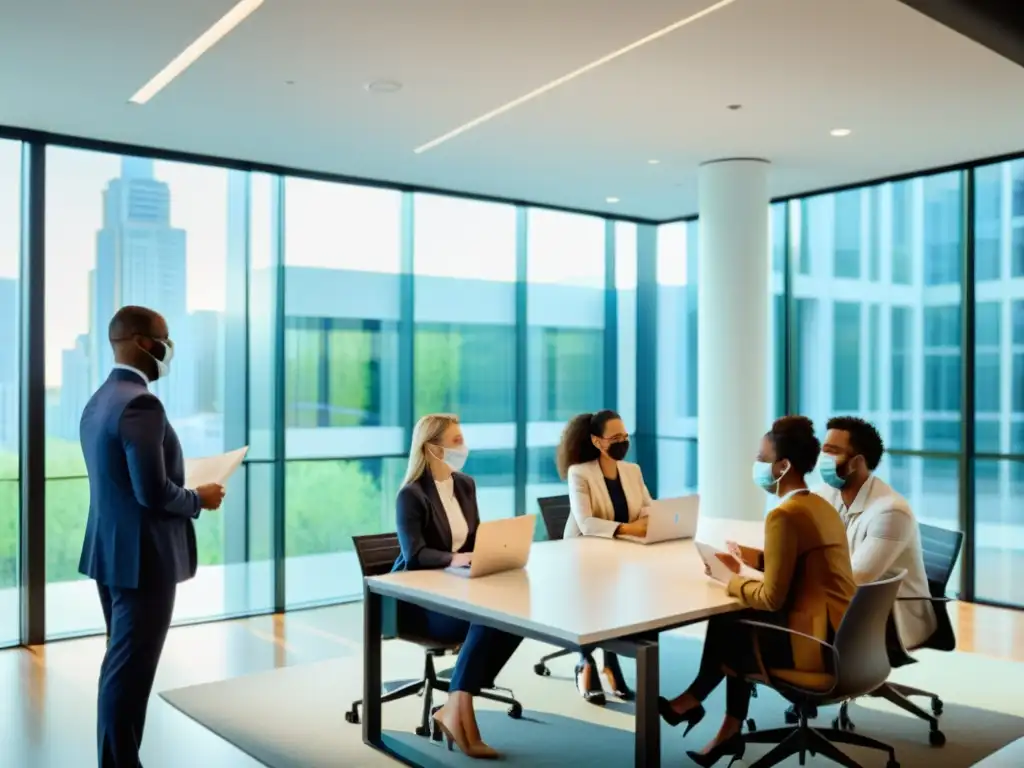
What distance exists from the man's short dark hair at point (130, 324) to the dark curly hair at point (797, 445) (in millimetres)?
2388

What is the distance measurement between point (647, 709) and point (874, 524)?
1388 millimetres

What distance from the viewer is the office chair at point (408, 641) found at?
438cm


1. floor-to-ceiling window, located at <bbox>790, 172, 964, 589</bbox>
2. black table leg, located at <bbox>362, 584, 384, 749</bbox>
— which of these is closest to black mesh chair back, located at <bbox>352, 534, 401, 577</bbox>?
black table leg, located at <bbox>362, 584, 384, 749</bbox>

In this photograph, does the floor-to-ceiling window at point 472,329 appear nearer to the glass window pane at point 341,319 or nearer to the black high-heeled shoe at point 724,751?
the glass window pane at point 341,319

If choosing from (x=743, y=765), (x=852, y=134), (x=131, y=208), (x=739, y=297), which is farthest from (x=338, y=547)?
(x=852, y=134)

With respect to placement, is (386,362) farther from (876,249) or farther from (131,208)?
(876,249)

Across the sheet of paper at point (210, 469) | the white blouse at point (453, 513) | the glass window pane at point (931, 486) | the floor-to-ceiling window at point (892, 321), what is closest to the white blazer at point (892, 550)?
the white blouse at point (453, 513)

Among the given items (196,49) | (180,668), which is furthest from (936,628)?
(196,49)

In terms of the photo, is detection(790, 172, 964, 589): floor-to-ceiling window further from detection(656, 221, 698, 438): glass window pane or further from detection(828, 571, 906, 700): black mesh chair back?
detection(828, 571, 906, 700): black mesh chair back

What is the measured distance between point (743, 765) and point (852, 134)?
4.02 m

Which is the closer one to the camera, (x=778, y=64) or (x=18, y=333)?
(x=778, y=64)

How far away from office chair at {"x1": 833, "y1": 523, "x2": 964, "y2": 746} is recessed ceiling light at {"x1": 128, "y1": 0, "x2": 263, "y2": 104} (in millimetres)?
3634

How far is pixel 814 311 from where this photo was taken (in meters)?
8.20

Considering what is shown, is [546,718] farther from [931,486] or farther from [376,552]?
[931,486]
